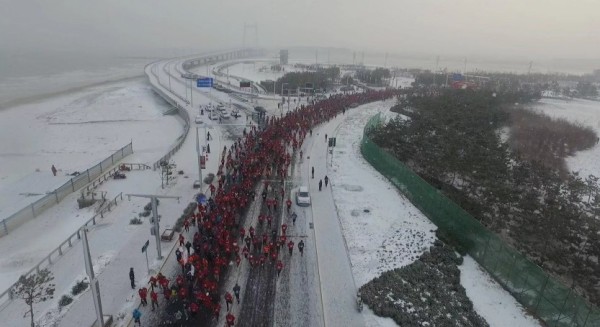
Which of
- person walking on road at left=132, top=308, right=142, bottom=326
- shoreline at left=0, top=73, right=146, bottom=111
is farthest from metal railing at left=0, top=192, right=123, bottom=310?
shoreline at left=0, top=73, right=146, bottom=111

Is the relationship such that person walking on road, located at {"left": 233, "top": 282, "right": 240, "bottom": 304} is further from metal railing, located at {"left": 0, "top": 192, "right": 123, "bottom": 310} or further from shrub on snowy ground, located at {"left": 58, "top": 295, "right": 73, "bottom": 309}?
shrub on snowy ground, located at {"left": 58, "top": 295, "right": 73, "bottom": 309}

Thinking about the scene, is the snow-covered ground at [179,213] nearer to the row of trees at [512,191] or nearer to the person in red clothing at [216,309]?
the row of trees at [512,191]

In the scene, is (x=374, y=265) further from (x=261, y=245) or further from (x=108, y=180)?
(x=108, y=180)

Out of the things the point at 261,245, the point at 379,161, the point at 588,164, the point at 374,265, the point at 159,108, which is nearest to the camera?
the point at 374,265

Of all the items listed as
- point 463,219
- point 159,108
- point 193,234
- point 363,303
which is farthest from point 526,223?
point 159,108

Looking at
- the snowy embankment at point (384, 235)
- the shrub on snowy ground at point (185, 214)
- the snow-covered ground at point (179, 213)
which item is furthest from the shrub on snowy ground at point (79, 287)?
the snowy embankment at point (384, 235)

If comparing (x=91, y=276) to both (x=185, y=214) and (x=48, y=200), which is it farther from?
(x=48, y=200)

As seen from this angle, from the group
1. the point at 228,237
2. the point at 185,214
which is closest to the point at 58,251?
the point at 185,214
